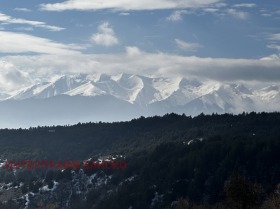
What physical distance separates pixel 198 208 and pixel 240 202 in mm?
62657

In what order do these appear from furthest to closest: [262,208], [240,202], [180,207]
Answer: [180,207]
[262,208]
[240,202]

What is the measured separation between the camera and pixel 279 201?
110 meters

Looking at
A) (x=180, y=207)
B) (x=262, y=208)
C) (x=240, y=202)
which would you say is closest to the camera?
(x=240, y=202)

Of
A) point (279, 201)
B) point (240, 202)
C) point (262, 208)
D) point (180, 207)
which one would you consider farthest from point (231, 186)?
point (180, 207)

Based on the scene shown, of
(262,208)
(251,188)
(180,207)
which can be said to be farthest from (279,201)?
(180,207)

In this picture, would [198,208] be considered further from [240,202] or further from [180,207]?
[240,202]

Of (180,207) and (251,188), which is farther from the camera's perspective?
(180,207)

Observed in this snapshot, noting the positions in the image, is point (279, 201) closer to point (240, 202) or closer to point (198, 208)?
point (240, 202)

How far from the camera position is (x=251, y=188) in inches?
4318

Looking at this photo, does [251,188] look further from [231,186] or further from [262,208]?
[262,208]

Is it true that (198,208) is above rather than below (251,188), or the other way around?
below

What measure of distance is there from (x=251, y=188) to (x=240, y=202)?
150 inches

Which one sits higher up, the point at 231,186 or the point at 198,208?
the point at 231,186

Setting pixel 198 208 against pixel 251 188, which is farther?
pixel 198 208
